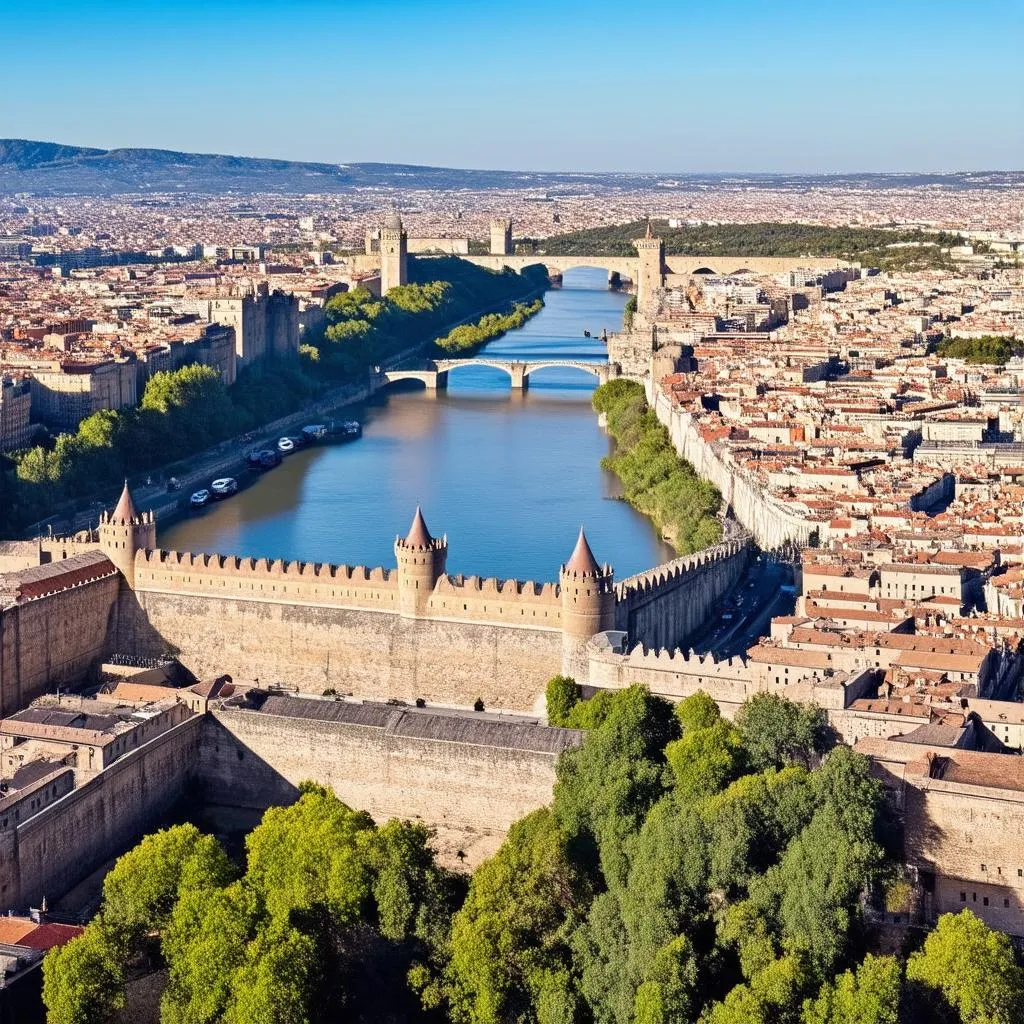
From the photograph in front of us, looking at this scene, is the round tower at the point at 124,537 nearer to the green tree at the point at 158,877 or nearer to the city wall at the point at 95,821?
the city wall at the point at 95,821

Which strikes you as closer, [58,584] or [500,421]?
[58,584]

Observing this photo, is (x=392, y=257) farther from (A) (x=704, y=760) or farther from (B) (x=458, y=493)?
(A) (x=704, y=760)

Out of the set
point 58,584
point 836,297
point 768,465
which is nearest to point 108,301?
point 836,297

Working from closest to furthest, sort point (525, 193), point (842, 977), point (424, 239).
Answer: point (842, 977) < point (424, 239) < point (525, 193)

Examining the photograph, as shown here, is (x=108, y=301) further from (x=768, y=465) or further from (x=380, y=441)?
(x=768, y=465)

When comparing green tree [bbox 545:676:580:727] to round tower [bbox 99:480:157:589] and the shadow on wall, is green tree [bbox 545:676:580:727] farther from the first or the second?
round tower [bbox 99:480:157:589]
